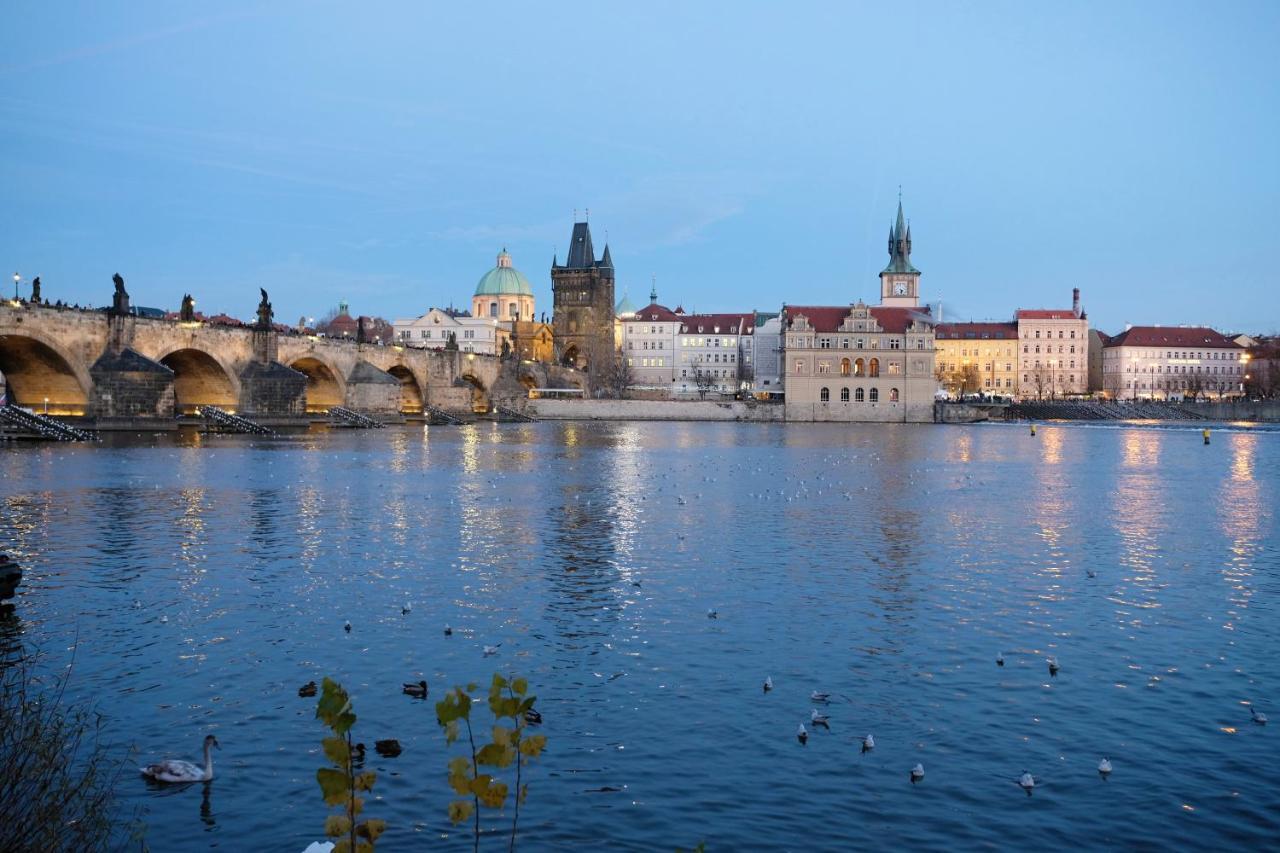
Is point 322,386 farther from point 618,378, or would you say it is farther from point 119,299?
point 618,378

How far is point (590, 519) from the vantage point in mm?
27359

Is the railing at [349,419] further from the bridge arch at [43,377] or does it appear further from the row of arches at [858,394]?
the row of arches at [858,394]

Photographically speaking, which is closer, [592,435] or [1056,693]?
[1056,693]

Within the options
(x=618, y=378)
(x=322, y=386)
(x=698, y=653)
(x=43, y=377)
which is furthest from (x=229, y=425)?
(x=618, y=378)

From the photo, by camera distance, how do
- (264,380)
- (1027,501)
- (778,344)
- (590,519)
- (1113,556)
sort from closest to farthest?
(1113,556)
(590,519)
(1027,501)
(264,380)
(778,344)

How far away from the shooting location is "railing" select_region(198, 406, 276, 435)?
221 ft

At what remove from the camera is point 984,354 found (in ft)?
584

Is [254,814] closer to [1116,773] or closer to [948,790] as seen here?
[948,790]

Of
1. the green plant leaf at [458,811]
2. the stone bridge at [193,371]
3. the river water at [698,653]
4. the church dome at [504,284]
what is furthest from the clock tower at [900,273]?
the green plant leaf at [458,811]

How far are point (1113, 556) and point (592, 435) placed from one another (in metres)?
60.1

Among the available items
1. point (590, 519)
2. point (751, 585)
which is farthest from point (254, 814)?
point (590, 519)

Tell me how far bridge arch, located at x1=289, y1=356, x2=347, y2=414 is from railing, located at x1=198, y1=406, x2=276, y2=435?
1848 cm

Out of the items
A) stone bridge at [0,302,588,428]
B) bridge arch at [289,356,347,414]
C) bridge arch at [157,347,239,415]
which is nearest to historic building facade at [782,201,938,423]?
stone bridge at [0,302,588,428]

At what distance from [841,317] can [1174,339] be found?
244ft
